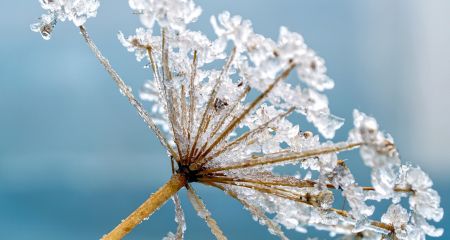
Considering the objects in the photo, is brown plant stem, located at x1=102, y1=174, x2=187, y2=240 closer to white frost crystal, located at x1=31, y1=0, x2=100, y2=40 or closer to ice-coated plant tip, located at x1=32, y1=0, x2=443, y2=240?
ice-coated plant tip, located at x1=32, y1=0, x2=443, y2=240

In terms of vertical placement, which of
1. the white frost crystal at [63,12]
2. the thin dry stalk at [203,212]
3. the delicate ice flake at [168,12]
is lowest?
the thin dry stalk at [203,212]

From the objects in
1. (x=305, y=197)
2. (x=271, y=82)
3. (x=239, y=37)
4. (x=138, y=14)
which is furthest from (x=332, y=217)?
(x=138, y=14)

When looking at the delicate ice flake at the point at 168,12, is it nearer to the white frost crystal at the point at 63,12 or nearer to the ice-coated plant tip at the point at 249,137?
the ice-coated plant tip at the point at 249,137

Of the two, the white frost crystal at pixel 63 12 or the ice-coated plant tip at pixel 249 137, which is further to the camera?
the white frost crystal at pixel 63 12

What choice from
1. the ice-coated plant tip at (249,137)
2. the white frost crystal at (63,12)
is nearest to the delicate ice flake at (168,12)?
the ice-coated plant tip at (249,137)

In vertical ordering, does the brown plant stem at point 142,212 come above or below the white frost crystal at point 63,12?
below

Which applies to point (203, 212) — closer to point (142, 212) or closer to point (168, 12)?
point (142, 212)

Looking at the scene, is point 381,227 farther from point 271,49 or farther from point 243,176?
point 271,49

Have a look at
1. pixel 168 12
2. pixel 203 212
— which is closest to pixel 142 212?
pixel 203 212
